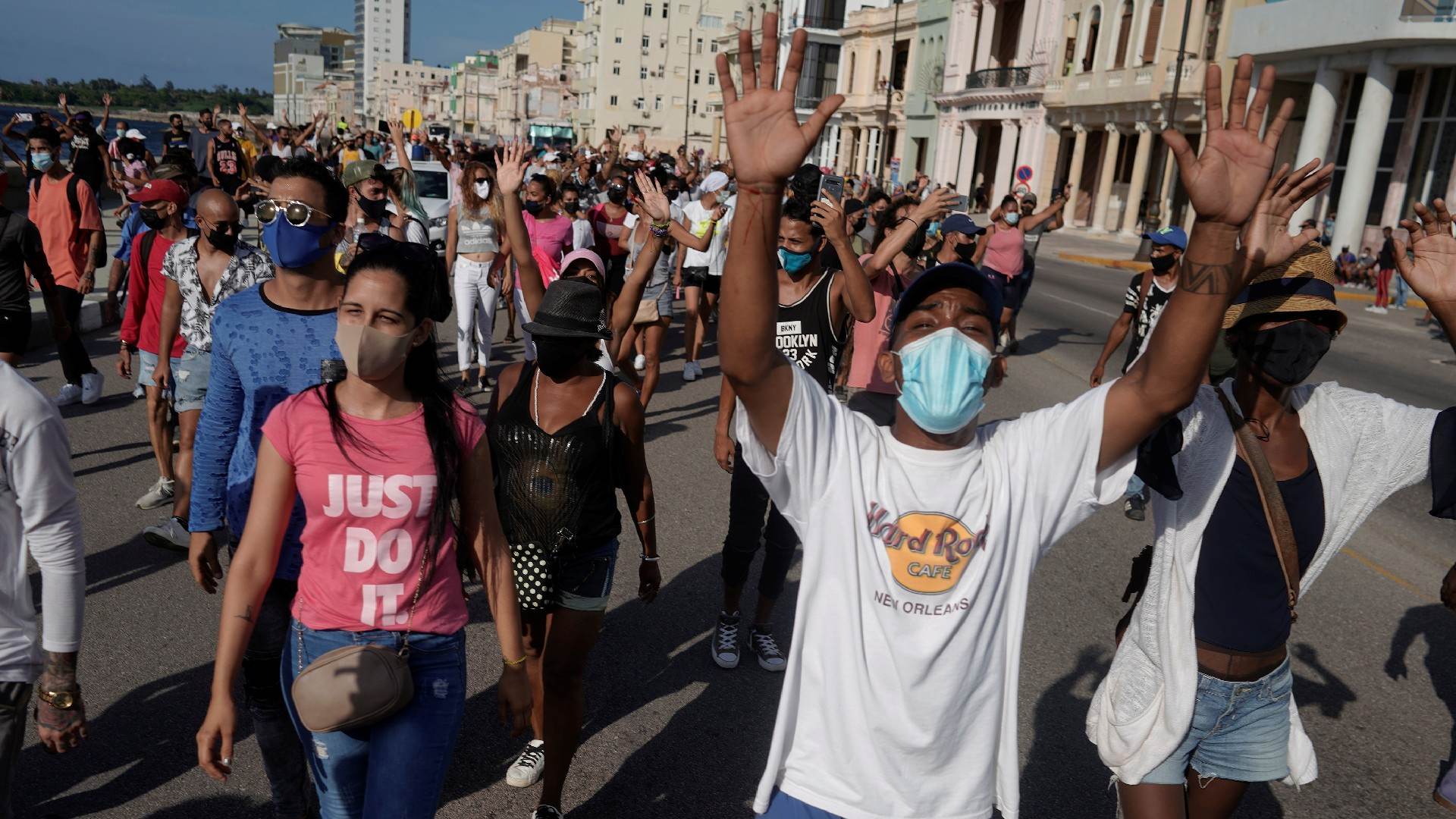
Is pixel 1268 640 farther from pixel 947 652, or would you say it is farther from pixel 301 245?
pixel 301 245

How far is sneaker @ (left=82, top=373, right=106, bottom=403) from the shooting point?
844 centimetres

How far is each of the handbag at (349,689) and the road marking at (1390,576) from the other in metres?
5.94

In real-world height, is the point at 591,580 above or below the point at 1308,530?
below

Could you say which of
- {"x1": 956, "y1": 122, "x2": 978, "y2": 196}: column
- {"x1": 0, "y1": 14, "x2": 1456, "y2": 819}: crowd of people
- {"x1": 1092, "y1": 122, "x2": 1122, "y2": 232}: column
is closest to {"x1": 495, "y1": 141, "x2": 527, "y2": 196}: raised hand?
{"x1": 0, "y1": 14, "x2": 1456, "y2": 819}: crowd of people

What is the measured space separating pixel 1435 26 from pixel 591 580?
27.9 m

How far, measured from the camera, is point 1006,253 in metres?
11.8

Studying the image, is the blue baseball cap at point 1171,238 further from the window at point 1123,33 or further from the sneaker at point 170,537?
the window at point 1123,33

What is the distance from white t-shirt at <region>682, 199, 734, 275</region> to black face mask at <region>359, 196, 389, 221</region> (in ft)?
10.1

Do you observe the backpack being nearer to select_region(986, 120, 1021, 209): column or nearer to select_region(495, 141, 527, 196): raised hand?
select_region(495, 141, 527, 196): raised hand

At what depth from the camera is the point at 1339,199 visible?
2683 centimetres

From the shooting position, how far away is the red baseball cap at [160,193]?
630cm

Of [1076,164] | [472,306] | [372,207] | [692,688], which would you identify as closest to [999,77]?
[1076,164]

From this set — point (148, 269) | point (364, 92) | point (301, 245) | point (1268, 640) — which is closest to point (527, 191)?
point (148, 269)

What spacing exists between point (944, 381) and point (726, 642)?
2828 millimetres
